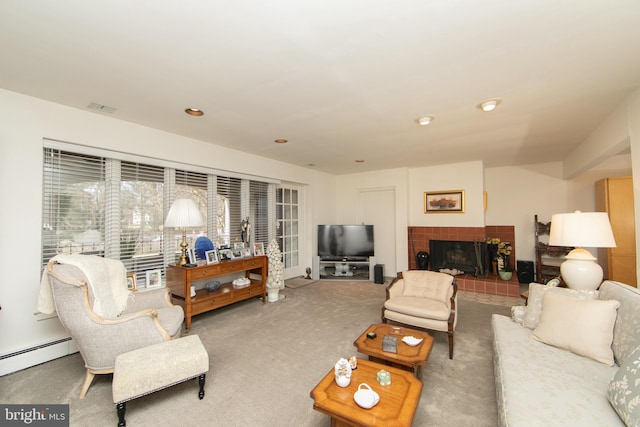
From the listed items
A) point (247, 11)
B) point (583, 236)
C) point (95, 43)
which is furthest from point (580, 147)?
point (95, 43)

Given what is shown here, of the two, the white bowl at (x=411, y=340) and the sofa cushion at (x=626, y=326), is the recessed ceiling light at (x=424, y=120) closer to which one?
the sofa cushion at (x=626, y=326)

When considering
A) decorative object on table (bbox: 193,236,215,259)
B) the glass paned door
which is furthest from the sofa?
the glass paned door

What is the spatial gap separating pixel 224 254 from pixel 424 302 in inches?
105

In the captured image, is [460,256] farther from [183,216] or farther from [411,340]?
[183,216]

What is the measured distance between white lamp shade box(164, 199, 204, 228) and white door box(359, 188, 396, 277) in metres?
4.06

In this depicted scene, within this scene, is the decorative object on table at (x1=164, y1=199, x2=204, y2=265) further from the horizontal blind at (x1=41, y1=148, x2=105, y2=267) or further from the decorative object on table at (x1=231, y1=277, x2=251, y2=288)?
the decorative object on table at (x1=231, y1=277, x2=251, y2=288)

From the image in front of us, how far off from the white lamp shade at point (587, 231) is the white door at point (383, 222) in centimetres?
370

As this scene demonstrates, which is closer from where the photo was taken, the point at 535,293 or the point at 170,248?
the point at 535,293

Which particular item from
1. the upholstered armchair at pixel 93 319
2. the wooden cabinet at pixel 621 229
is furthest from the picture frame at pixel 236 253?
the wooden cabinet at pixel 621 229

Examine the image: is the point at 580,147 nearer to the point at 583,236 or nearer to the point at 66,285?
the point at 583,236

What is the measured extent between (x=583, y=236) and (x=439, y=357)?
159 centimetres

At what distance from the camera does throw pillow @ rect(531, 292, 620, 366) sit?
5.62 ft

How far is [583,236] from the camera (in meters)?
2.18

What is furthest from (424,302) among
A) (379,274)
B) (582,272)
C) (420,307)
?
(379,274)
